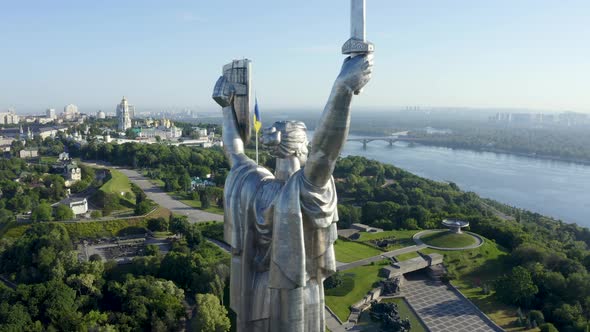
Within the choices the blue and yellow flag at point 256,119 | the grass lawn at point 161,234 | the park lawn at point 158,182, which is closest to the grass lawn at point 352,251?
the grass lawn at point 161,234

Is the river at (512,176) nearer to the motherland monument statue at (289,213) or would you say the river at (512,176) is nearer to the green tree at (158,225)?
A: the green tree at (158,225)

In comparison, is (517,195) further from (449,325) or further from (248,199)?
(248,199)

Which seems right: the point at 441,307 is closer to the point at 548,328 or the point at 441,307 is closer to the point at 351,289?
the point at 351,289

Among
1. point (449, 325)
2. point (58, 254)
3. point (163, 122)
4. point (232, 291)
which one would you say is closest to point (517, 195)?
point (449, 325)

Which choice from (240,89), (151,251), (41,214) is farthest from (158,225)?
(240,89)

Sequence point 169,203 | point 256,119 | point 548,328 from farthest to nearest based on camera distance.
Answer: point 169,203 → point 548,328 → point 256,119
